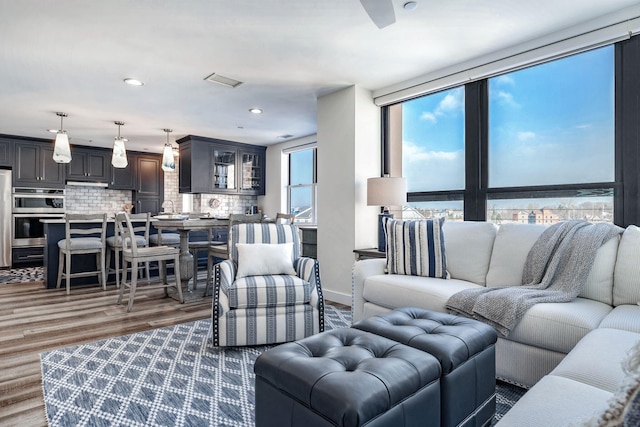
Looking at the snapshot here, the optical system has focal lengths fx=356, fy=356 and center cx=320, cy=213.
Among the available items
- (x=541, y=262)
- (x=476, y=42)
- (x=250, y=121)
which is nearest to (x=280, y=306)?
(x=541, y=262)

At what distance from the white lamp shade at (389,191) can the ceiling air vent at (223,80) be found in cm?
179

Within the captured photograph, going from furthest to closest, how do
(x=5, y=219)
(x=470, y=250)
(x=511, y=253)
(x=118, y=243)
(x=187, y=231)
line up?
(x=5, y=219)
(x=118, y=243)
(x=187, y=231)
(x=470, y=250)
(x=511, y=253)

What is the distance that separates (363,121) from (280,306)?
2266 mm

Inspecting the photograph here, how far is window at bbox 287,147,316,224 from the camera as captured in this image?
6195mm

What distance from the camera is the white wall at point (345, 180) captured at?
3.84 meters

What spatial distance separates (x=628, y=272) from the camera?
6.58 feet

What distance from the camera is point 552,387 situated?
3.45ft

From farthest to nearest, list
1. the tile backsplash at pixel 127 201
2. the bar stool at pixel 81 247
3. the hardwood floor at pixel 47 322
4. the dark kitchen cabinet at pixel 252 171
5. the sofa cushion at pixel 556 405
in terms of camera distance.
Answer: the dark kitchen cabinet at pixel 252 171
the tile backsplash at pixel 127 201
the bar stool at pixel 81 247
the hardwood floor at pixel 47 322
the sofa cushion at pixel 556 405

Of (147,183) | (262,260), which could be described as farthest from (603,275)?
(147,183)

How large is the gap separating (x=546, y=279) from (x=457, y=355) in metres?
1.17

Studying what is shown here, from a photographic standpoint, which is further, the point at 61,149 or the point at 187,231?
the point at 61,149

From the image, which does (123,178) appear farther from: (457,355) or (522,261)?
(457,355)

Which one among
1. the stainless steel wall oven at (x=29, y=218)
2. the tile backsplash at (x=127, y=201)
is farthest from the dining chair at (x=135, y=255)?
the stainless steel wall oven at (x=29, y=218)

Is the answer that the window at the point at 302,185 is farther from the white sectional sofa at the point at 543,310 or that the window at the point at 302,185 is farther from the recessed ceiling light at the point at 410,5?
the recessed ceiling light at the point at 410,5
